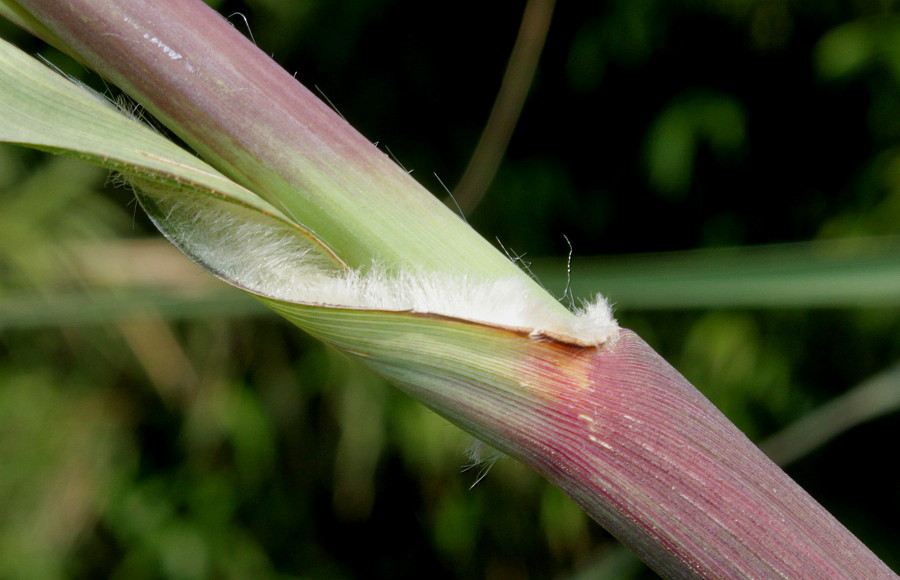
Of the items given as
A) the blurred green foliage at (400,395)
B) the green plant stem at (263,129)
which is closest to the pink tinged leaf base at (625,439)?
the green plant stem at (263,129)

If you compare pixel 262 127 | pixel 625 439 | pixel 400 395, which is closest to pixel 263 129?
pixel 262 127

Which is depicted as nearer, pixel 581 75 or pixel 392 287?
pixel 392 287

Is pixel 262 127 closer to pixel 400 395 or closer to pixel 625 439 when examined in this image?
pixel 625 439

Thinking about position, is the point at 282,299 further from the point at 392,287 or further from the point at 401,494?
the point at 401,494

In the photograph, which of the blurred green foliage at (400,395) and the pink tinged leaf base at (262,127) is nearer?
the pink tinged leaf base at (262,127)

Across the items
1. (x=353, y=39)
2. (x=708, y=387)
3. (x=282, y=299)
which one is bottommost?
(x=282, y=299)

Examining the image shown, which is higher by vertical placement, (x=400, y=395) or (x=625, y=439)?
(x=400, y=395)

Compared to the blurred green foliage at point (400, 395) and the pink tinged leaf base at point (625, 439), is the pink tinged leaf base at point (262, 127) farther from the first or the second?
the blurred green foliage at point (400, 395)

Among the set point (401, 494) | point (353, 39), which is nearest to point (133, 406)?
point (401, 494)

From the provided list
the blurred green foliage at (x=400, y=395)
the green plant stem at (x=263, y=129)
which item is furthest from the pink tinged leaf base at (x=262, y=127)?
the blurred green foliage at (x=400, y=395)
